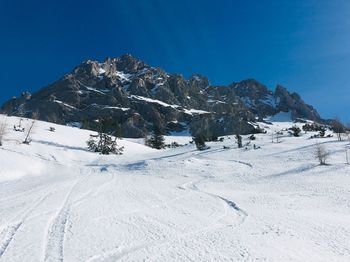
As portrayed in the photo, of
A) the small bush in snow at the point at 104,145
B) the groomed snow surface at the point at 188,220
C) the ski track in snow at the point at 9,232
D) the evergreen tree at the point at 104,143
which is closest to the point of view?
the groomed snow surface at the point at 188,220

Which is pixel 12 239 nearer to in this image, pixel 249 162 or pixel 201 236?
pixel 201 236

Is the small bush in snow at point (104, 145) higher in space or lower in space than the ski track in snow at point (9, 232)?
higher

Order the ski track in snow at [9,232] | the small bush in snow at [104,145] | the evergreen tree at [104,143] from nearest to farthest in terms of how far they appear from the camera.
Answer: the ski track in snow at [9,232]
the small bush in snow at [104,145]
the evergreen tree at [104,143]

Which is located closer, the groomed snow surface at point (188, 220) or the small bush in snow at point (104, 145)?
the groomed snow surface at point (188, 220)

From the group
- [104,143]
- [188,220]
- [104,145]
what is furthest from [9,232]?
[104,143]

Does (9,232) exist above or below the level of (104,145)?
below

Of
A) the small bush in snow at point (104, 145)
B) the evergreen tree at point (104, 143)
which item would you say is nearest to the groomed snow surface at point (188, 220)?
the small bush in snow at point (104, 145)

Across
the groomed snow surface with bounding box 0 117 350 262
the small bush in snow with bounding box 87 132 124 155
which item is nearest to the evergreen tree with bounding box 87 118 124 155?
the small bush in snow with bounding box 87 132 124 155

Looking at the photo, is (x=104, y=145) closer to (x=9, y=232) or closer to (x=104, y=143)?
(x=104, y=143)

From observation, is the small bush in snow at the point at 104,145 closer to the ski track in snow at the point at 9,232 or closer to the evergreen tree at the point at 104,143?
the evergreen tree at the point at 104,143

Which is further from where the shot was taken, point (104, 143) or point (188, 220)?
point (104, 143)

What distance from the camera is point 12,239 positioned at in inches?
344

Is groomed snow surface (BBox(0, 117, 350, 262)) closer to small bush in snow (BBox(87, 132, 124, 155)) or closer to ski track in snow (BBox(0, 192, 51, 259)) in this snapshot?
ski track in snow (BBox(0, 192, 51, 259))

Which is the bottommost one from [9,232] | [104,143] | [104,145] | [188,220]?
[188,220]
